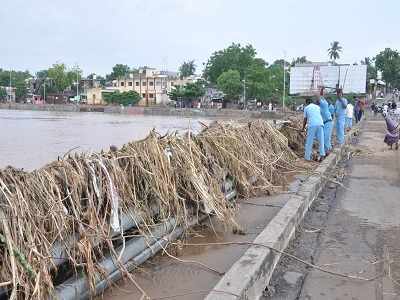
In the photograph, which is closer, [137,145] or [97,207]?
[97,207]

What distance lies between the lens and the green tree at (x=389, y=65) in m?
90.0

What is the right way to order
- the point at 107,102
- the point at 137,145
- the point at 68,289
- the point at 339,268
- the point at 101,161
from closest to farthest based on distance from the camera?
the point at 68,289 < the point at 101,161 < the point at 339,268 < the point at 137,145 < the point at 107,102

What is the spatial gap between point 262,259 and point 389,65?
94.3m

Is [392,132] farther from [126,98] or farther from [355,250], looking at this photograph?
[126,98]

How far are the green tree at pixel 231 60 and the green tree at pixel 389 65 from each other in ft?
78.7

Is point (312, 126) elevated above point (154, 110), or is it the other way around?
point (312, 126)

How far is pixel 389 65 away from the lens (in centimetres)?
9031

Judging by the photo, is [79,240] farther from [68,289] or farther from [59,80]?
[59,80]

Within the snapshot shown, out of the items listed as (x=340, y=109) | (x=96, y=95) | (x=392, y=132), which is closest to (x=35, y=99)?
(x=96, y=95)

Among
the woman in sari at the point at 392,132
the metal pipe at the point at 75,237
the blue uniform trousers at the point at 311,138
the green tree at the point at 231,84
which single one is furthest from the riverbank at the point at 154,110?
the metal pipe at the point at 75,237

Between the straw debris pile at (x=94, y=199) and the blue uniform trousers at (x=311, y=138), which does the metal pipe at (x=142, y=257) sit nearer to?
the straw debris pile at (x=94, y=199)

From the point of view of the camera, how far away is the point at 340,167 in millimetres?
11312

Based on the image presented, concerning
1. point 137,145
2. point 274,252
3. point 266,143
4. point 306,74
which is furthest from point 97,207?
point 306,74

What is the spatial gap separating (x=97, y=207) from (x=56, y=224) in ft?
1.66
